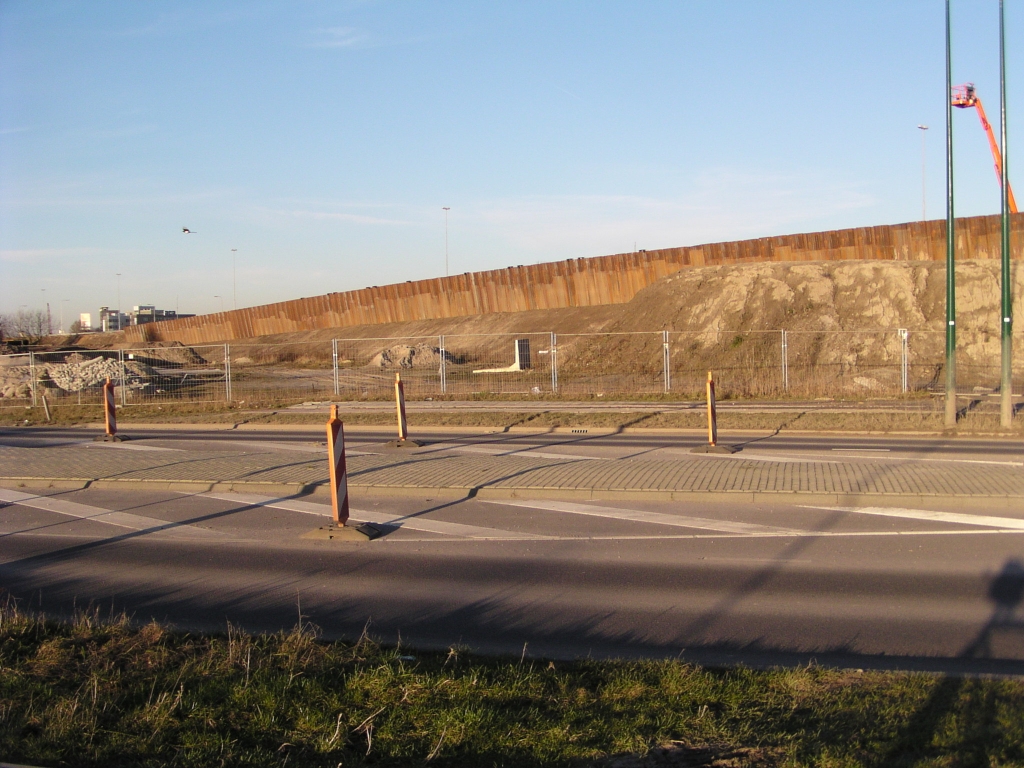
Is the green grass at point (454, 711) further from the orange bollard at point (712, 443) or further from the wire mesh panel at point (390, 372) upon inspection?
the wire mesh panel at point (390, 372)

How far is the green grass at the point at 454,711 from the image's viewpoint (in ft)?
13.5

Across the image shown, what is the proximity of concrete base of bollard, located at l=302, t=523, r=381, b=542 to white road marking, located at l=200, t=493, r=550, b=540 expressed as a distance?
0.59 m

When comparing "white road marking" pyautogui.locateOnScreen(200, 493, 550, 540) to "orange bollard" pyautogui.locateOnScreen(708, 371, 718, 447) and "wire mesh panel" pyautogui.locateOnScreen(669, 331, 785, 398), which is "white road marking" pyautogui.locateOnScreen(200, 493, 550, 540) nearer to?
"orange bollard" pyautogui.locateOnScreen(708, 371, 718, 447)

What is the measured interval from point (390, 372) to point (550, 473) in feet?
103

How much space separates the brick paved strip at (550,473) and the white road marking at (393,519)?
0.67 m

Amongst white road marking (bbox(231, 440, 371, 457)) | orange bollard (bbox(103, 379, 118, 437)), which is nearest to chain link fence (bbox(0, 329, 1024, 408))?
orange bollard (bbox(103, 379, 118, 437))

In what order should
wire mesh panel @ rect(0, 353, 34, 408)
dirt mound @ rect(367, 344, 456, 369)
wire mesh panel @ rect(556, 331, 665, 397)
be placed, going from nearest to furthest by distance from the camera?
wire mesh panel @ rect(556, 331, 665, 397)
wire mesh panel @ rect(0, 353, 34, 408)
dirt mound @ rect(367, 344, 456, 369)

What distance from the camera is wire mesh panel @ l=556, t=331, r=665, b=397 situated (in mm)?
29469

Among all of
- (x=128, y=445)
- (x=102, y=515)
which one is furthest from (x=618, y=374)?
(x=102, y=515)

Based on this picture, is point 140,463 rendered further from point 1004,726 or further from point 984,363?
point 984,363

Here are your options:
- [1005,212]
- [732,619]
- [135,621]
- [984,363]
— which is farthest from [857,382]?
[135,621]

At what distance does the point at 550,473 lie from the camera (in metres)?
13.1

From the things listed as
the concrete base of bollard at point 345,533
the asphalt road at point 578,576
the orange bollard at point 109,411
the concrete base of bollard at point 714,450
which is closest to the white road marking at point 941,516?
the asphalt road at point 578,576

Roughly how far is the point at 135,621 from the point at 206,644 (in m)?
1.46
